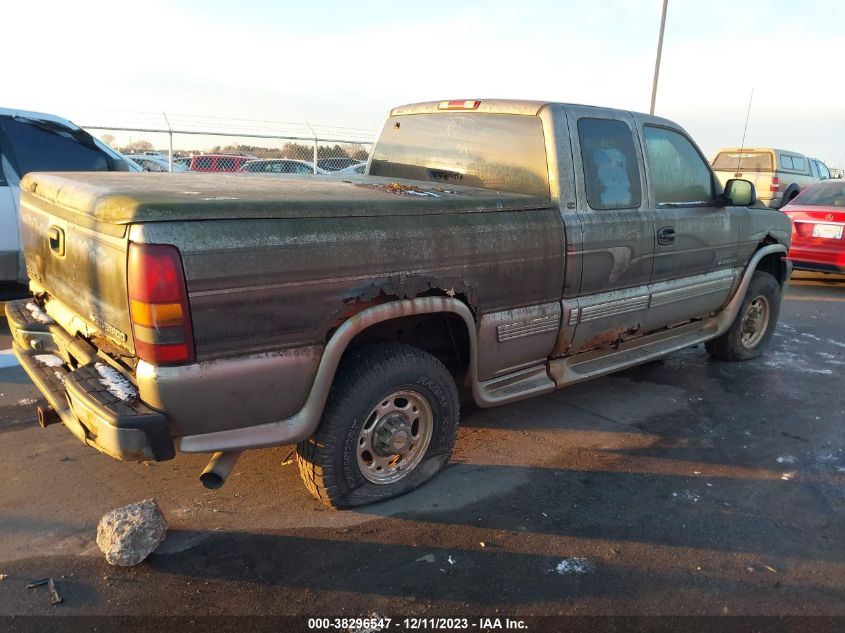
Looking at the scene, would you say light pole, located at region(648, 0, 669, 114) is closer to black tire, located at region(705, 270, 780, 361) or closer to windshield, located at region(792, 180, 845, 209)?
windshield, located at region(792, 180, 845, 209)

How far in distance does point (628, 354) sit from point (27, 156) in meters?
5.37

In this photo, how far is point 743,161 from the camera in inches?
677

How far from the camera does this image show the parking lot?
265 cm

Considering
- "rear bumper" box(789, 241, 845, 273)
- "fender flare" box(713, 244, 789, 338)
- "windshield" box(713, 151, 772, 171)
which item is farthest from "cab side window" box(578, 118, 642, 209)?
"windshield" box(713, 151, 772, 171)

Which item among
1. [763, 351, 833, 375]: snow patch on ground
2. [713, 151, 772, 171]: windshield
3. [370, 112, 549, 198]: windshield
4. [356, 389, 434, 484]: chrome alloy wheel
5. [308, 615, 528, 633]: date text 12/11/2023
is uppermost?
[370, 112, 549, 198]: windshield

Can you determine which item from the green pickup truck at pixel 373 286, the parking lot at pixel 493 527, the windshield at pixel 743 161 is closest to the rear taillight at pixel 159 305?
the green pickup truck at pixel 373 286

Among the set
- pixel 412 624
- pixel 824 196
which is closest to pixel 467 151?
pixel 412 624

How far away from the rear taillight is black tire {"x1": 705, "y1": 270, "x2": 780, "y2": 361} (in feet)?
Result: 15.4

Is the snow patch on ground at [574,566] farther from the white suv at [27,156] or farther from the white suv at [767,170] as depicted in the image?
the white suv at [767,170]

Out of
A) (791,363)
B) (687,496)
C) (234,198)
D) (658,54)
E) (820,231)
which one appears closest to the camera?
(234,198)

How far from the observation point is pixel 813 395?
5.17 meters

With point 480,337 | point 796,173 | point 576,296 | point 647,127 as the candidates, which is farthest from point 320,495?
point 796,173

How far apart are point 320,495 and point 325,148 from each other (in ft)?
47.0

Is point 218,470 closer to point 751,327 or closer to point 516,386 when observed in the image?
point 516,386
